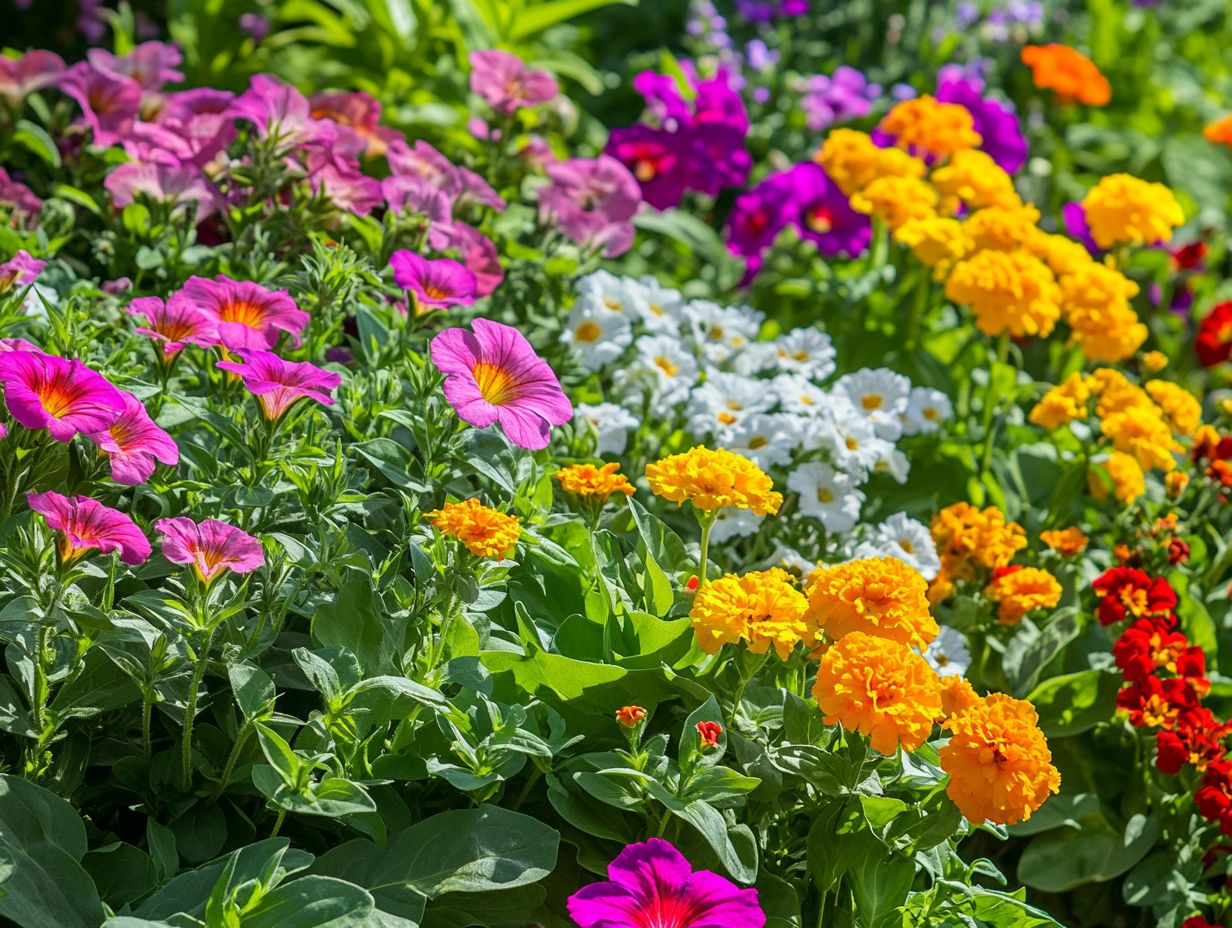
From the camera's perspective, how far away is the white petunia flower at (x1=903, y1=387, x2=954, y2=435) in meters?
2.34

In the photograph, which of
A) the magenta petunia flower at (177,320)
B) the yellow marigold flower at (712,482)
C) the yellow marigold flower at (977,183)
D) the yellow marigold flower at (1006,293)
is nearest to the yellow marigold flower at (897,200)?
the yellow marigold flower at (977,183)

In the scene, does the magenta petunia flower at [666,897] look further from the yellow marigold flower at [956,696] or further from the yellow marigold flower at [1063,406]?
the yellow marigold flower at [1063,406]

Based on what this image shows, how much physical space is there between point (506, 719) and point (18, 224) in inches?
54.9

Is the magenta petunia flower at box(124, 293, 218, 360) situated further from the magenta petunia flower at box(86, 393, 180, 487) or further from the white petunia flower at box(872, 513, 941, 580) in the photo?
the white petunia flower at box(872, 513, 941, 580)

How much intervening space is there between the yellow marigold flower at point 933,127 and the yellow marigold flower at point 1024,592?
1.16m

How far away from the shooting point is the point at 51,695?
1472 mm

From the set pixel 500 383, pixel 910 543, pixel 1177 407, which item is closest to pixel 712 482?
pixel 500 383

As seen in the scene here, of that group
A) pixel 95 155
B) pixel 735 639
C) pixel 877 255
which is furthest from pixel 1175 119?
pixel 735 639

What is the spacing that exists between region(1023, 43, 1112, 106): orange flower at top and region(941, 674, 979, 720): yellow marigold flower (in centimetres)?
236

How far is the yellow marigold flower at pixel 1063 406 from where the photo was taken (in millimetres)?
2225

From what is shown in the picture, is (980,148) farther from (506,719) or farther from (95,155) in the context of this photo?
(506,719)

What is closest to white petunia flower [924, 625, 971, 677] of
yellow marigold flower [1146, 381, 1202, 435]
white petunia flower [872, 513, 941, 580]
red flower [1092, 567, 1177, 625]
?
white petunia flower [872, 513, 941, 580]

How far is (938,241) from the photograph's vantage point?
241 cm

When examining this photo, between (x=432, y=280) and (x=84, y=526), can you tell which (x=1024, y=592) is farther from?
(x=84, y=526)
